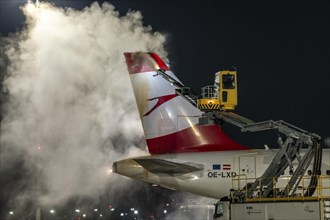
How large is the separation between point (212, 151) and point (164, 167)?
3.51 metres

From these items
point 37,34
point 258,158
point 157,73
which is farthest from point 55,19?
point 258,158

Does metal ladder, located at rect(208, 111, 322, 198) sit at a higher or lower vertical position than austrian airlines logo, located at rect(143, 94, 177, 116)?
lower

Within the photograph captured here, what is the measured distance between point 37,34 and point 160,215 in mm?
81641

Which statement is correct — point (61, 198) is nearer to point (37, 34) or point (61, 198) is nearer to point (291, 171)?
point (37, 34)

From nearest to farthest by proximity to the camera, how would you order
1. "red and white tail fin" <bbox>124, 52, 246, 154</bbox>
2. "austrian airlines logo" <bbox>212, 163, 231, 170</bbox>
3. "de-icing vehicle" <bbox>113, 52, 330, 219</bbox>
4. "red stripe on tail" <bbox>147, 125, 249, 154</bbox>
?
"de-icing vehicle" <bbox>113, 52, 330, 219</bbox>, "austrian airlines logo" <bbox>212, 163, 231, 170</bbox>, "red stripe on tail" <bbox>147, 125, 249, 154</bbox>, "red and white tail fin" <bbox>124, 52, 246, 154</bbox>

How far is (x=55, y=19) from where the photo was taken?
115ft

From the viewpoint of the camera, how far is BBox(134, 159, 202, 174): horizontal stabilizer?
90.5ft

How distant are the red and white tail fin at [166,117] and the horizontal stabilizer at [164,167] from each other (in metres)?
2.25

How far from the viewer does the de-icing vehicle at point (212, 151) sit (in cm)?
2308

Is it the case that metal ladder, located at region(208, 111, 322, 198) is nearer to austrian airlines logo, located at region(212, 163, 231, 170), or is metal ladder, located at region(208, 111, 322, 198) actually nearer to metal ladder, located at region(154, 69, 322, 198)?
metal ladder, located at region(154, 69, 322, 198)

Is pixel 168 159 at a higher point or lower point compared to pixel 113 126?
lower

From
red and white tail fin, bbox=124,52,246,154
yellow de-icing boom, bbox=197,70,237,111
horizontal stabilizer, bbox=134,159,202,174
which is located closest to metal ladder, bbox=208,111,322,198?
yellow de-icing boom, bbox=197,70,237,111

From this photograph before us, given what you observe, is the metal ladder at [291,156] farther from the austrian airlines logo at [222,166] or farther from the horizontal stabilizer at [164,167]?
the horizontal stabilizer at [164,167]

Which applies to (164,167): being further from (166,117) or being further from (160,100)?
(160,100)
